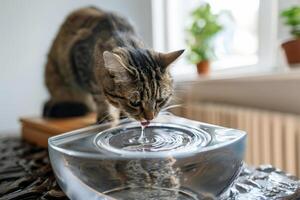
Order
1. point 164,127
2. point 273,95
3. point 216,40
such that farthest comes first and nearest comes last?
1. point 216,40
2. point 273,95
3. point 164,127

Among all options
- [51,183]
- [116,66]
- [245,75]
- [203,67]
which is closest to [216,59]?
[203,67]

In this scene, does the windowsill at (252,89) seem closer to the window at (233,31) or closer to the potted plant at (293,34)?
the potted plant at (293,34)

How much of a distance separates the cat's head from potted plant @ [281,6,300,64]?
65cm

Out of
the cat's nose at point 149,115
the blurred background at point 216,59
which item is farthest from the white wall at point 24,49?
the cat's nose at point 149,115

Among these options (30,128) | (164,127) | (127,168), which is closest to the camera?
(127,168)

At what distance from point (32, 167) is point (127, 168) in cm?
39

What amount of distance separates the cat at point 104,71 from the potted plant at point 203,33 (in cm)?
60

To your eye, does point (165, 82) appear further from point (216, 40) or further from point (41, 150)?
point (216, 40)

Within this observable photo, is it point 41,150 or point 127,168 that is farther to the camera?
point 41,150

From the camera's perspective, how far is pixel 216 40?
6.44 feet

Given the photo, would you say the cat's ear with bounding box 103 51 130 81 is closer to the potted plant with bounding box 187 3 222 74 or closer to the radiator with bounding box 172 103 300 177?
the radiator with bounding box 172 103 300 177

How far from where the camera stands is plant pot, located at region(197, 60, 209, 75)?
1.84 m

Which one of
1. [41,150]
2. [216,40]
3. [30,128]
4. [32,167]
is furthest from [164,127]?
[216,40]

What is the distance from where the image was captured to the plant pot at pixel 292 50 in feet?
4.55
